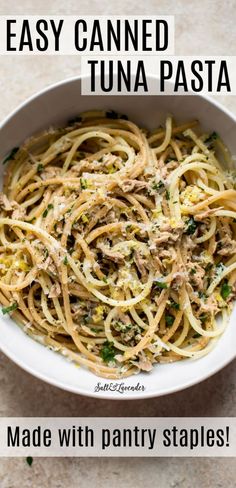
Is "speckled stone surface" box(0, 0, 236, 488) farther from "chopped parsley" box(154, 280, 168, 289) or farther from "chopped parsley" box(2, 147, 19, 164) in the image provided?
"chopped parsley" box(2, 147, 19, 164)

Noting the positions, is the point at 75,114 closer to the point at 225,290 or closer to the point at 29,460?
the point at 225,290

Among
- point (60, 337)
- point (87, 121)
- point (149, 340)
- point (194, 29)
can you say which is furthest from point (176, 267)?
point (194, 29)

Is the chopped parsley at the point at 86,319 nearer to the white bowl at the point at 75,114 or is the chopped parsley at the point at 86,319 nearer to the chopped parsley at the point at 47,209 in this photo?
the white bowl at the point at 75,114

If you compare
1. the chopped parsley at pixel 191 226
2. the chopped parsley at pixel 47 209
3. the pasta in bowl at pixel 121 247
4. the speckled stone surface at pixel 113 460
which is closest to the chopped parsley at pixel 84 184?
the pasta in bowl at pixel 121 247

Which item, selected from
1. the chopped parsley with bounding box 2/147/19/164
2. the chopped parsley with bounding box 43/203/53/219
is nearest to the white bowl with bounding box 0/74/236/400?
the chopped parsley with bounding box 2/147/19/164

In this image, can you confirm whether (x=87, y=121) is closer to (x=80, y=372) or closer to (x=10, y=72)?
(x=10, y=72)

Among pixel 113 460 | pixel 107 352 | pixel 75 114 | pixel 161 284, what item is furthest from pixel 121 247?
pixel 113 460
